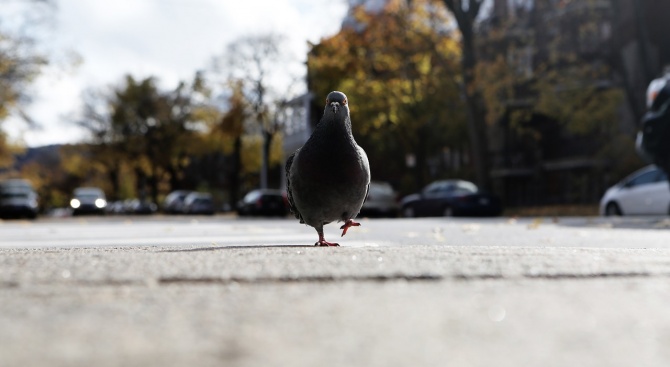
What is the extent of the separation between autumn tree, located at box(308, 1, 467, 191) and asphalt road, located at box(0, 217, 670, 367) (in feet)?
93.0

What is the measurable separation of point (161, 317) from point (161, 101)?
213 feet

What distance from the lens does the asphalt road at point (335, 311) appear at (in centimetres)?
265

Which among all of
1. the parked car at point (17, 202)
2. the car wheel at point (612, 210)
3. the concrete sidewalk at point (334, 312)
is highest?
the parked car at point (17, 202)

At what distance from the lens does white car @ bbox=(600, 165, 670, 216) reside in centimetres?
2148

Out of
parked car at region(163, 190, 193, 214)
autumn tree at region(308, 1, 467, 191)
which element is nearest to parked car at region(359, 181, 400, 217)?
autumn tree at region(308, 1, 467, 191)

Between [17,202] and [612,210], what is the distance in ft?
77.6

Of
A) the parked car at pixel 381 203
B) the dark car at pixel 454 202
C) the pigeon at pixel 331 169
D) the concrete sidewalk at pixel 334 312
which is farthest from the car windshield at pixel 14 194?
the concrete sidewalk at pixel 334 312

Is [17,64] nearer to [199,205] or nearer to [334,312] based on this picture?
[199,205]

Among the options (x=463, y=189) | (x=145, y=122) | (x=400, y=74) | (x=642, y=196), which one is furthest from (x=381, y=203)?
(x=145, y=122)

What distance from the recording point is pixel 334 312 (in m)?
3.33

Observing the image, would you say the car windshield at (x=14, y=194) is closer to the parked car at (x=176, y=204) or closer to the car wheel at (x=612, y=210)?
the parked car at (x=176, y=204)

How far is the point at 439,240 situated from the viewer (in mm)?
10812

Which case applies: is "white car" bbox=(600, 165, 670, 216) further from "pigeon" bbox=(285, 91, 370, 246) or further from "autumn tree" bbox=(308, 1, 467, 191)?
"pigeon" bbox=(285, 91, 370, 246)

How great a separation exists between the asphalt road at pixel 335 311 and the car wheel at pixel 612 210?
1892cm
